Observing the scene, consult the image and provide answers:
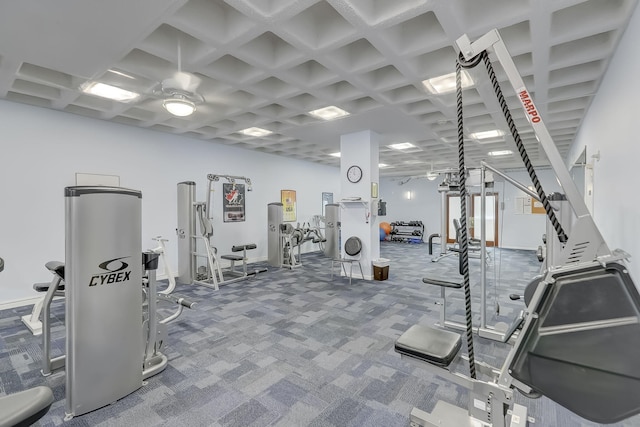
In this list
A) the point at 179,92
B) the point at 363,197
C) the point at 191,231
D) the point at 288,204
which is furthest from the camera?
the point at 288,204

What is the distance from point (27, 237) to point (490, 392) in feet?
19.5

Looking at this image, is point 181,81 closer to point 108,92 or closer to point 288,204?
point 108,92

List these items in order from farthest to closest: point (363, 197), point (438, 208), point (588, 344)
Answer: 1. point (438, 208)
2. point (363, 197)
3. point (588, 344)

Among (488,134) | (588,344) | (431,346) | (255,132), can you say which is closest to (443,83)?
(488,134)

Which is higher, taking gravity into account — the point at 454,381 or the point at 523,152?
the point at 523,152

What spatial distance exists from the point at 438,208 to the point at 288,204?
6.69 metres

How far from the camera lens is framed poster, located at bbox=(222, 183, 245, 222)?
6.96 m

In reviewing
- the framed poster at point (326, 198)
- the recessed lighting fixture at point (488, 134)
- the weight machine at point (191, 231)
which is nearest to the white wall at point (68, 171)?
the weight machine at point (191, 231)

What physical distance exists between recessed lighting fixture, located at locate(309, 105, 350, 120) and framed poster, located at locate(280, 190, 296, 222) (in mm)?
3759

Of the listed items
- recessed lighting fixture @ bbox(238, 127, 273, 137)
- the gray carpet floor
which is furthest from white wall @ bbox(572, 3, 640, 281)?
recessed lighting fixture @ bbox(238, 127, 273, 137)

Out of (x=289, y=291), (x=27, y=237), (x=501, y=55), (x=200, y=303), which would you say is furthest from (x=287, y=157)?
(x=501, y=55)

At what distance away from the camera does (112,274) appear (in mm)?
2090

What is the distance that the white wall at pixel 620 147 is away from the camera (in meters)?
2.29

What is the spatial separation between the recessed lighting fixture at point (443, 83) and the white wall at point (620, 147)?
4.42 ft
